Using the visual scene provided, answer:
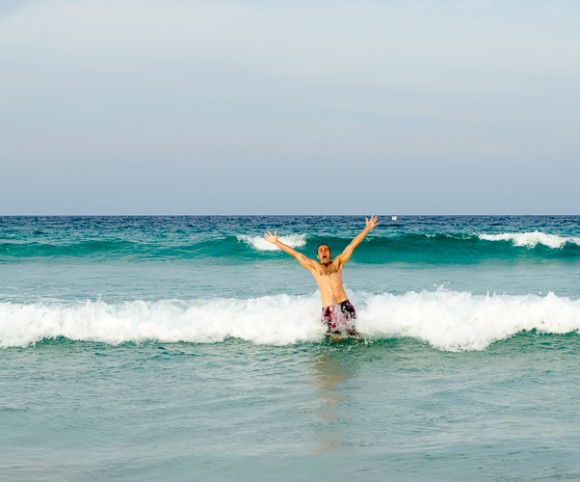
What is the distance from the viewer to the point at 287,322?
10.6 metres

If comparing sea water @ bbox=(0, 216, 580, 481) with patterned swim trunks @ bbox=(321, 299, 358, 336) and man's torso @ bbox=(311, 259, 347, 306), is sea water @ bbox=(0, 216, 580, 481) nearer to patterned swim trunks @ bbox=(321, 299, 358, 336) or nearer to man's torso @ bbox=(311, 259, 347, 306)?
patterned swim trunks @ bbox=(321, 299, 358, 336)

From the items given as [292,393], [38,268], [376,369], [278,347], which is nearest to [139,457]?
[292,393]

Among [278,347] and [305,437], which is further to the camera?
[278,347]

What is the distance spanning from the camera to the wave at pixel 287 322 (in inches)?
401

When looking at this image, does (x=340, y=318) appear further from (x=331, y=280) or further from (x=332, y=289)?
(x=331, y=280)

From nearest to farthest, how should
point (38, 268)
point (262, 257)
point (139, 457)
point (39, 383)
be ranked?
point (139, 457), point (39, 383), point (38, 268), point (262, 257)

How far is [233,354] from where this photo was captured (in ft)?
30.5

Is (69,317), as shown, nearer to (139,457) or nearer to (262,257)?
(139,457)

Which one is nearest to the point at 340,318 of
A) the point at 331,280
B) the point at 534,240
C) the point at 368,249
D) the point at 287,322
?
the point at 331,280

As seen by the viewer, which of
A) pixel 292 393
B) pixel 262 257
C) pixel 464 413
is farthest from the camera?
pixel 262 257

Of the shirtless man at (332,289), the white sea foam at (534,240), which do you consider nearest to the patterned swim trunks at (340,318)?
the shirtless man at (332,289)

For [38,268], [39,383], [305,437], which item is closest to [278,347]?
[39,383]

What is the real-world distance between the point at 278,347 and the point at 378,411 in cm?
348

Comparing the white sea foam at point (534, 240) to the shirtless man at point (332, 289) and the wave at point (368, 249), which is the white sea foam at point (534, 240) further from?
the shirtless man at point (332, 289)
